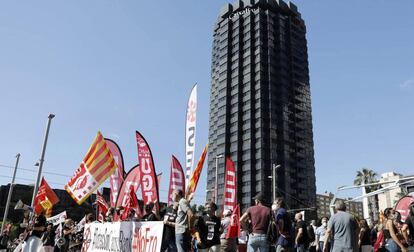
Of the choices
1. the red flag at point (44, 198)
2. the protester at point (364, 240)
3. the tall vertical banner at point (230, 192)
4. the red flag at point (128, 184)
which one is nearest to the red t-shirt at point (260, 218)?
the protester at point (364, 240)

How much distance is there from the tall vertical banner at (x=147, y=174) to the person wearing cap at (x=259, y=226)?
12.1ft

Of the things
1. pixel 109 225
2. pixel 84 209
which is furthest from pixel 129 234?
pixel 84 209

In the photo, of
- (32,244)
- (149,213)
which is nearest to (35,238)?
(32,244)

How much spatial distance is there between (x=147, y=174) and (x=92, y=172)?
3274mm

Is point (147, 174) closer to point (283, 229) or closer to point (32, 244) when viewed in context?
point (32, 244)

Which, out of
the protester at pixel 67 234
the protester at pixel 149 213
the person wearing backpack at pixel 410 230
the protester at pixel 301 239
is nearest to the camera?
the person wearing backpack at pixel 410 230

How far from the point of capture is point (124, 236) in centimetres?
1014

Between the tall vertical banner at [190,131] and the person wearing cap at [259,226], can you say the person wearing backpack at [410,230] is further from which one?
the tall vertical banner at [190,131]

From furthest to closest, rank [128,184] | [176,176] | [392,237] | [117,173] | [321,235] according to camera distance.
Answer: [117,173]
[128,184]
[321,235]
[176,176]
[392,237]

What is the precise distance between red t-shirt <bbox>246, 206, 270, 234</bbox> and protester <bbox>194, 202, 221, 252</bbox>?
5.36 feet

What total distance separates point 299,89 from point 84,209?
65737 mm

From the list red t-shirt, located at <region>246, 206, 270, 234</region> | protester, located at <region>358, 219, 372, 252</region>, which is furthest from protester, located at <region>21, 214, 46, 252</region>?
protester, located at <region>358, 219, 372, 252</region>

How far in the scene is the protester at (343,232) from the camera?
7449mm

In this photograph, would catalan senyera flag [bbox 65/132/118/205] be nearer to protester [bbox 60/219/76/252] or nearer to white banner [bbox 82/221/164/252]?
white banner [bbox 82/221/164/252]
